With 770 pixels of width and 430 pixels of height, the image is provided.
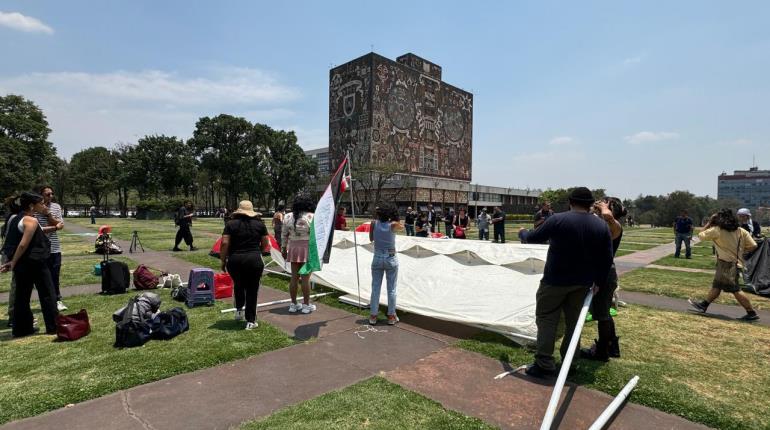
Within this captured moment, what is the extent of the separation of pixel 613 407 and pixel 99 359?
Answer: 17.0 ft

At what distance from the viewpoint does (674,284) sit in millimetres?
9258

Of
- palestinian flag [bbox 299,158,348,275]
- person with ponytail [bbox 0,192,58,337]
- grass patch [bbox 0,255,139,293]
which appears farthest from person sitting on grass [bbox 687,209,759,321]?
grass patch [bbox 0,255,139,293]

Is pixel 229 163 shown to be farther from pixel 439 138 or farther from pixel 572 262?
pixel 572 262

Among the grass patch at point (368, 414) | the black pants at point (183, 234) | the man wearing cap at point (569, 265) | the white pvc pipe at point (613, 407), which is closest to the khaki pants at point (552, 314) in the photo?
the man wearing cap at point (569, 265)

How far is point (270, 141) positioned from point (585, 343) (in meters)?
56.1

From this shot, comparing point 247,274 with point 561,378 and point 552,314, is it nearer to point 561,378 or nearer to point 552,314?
point 552,314

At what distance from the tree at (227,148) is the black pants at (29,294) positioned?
49380mm

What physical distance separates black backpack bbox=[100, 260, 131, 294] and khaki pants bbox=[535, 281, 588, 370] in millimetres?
7725

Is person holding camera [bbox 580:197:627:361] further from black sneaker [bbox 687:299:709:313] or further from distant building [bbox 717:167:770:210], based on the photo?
distant building [bbox 717:167:770:210]

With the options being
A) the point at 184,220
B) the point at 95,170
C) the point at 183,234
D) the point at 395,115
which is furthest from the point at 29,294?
the point at 95,170

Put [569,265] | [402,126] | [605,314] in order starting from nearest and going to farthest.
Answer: [569,265]
[605,314]
[402,126]

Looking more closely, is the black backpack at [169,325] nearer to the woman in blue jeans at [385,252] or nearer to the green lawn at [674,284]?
the woman in blue jeans at [385,252]

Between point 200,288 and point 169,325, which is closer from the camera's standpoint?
point 169,325

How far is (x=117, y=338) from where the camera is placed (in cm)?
466
